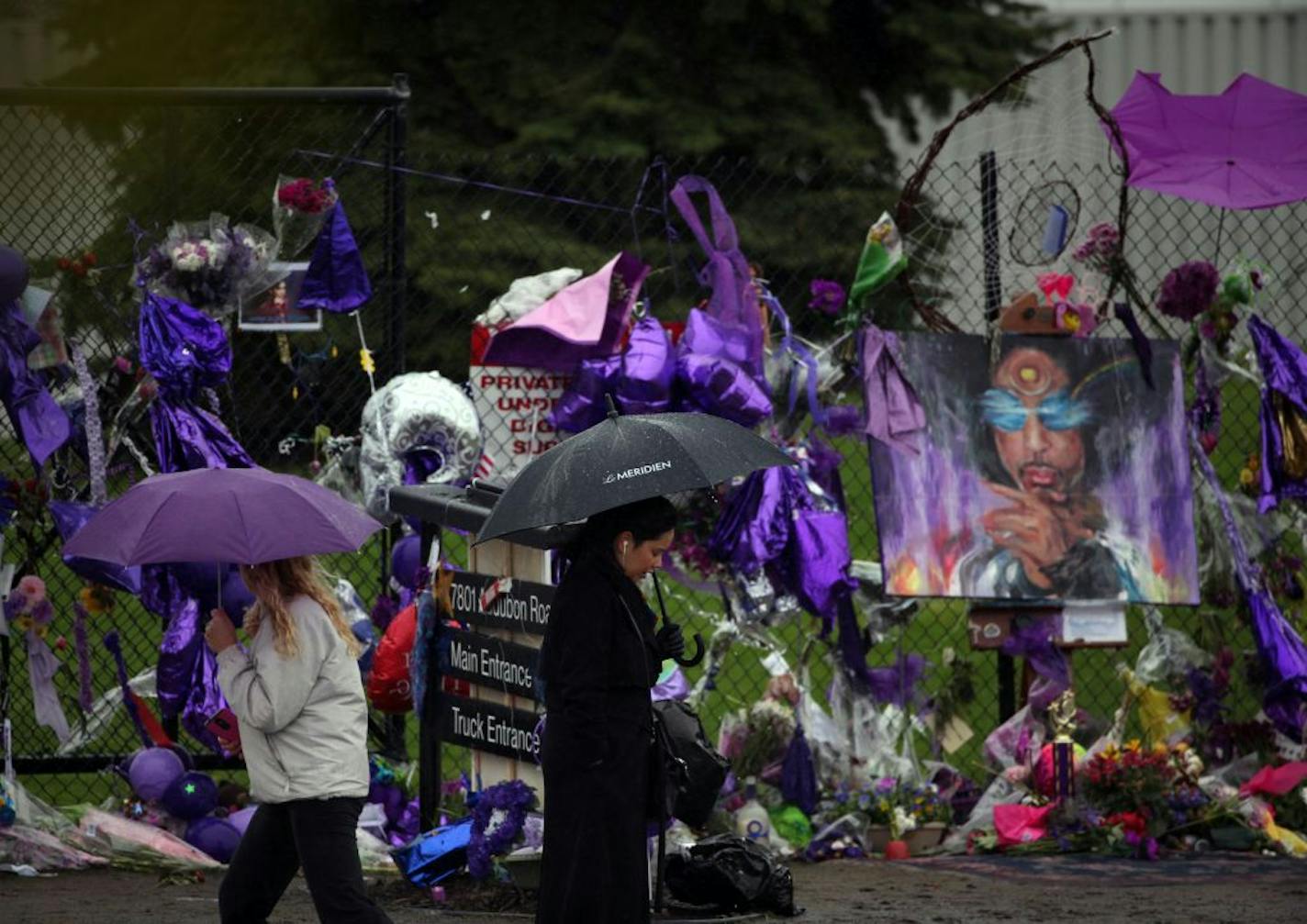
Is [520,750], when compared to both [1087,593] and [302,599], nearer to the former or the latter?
[302,599]

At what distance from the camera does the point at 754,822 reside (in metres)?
8.29

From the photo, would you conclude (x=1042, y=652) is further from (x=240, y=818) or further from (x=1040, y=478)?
(x=240, y=818)

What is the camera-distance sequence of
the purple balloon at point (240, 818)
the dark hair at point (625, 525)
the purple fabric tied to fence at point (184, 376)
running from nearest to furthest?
the dark hair at point (625, 525), the purple fabric tied to fence at point (184, 376), the purple balloon at point (240, 818)

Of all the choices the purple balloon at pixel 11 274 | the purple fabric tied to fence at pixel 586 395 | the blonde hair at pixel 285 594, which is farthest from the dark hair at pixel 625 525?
the purple balloon at pixel 11 274

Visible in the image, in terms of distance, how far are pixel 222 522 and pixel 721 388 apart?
2.72 metres

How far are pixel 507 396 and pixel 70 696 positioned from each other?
208cm

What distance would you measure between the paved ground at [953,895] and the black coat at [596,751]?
5.18 feet

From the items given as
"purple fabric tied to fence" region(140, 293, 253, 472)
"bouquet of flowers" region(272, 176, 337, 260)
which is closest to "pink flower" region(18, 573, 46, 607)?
"purple fabric tied to fence" region(140, 293, 253, 472)

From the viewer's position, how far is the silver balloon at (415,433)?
26.8ft

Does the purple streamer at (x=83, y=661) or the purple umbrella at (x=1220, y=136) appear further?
the purple umbrella at (x=1220, y=136)

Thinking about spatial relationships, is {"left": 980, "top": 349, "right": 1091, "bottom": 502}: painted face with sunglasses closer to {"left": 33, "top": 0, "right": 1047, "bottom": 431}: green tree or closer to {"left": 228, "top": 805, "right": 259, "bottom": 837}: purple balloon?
{"left": 228, "top": 805, "right": 259, "bottom": 837}: purple balloon

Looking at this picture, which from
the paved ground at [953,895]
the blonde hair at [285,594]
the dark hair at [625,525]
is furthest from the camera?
the paved ground at [953,895]

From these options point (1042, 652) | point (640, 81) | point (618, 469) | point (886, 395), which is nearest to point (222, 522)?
point (618, 469)

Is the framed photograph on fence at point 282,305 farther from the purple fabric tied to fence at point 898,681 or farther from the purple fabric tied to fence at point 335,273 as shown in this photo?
the purple fabric tied to fence at point 898,681
